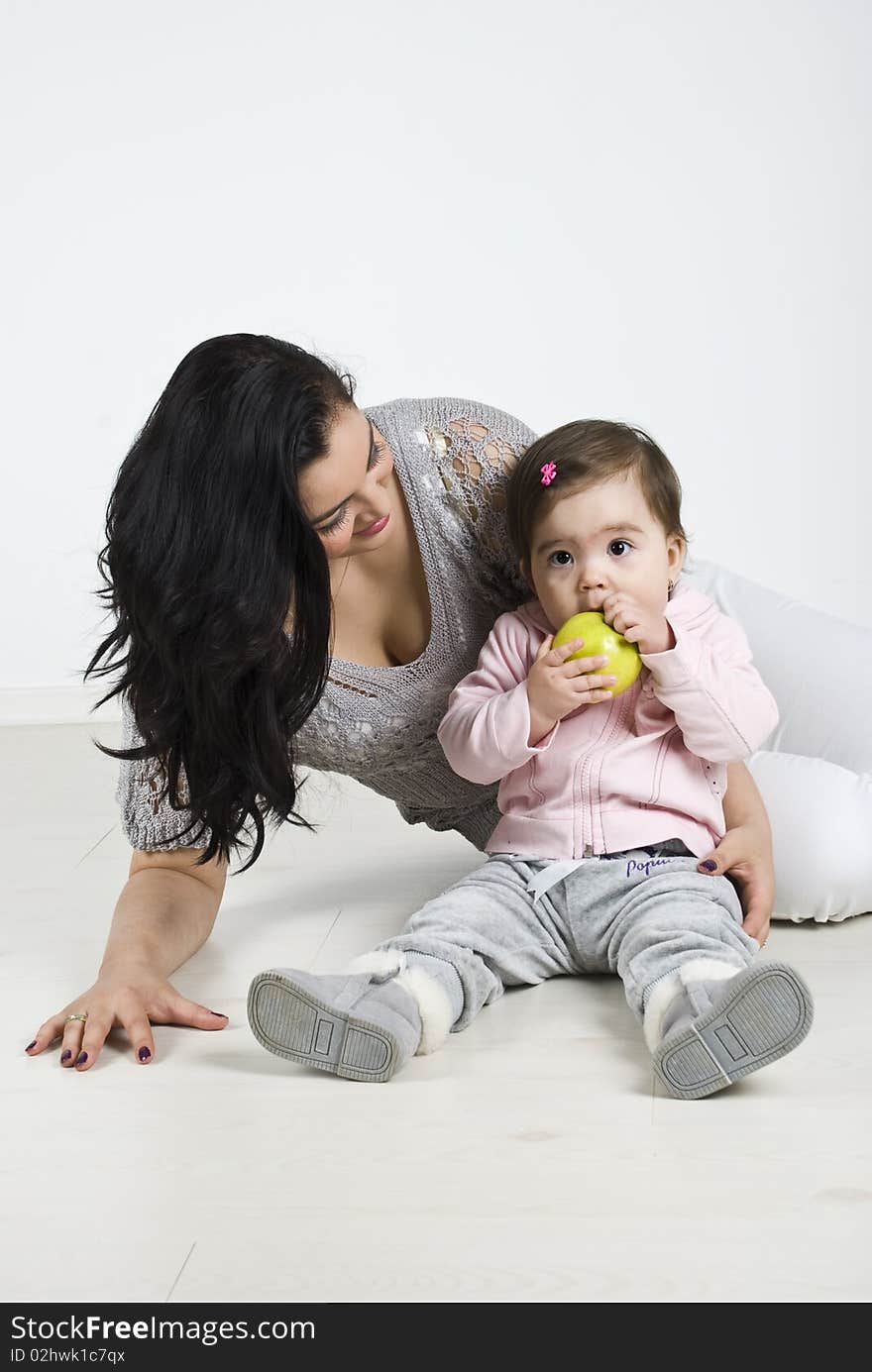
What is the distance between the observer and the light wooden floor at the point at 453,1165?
38.1 inches

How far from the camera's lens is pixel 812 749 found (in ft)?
5.93

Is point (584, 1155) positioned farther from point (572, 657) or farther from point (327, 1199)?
point (572, 657)

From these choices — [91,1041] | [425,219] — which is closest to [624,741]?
[91,1041]

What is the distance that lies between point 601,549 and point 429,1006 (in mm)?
485

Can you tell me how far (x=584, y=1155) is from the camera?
3.70ft

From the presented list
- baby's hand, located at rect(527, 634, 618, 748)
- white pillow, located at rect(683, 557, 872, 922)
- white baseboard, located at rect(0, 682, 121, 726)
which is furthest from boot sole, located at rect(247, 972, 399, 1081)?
white baseboard, located at rect(0, 682, 121, 726)

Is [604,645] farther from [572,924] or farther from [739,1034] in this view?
[739,1034]

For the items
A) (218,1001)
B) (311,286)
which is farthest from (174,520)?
(311,286)

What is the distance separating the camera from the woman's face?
4.15ft

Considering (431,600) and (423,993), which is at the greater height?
(431,600)

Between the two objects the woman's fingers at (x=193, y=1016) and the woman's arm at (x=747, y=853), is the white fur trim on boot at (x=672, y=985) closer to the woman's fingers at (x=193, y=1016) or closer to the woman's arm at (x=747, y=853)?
the woman's arm at (x=747, y=853)
